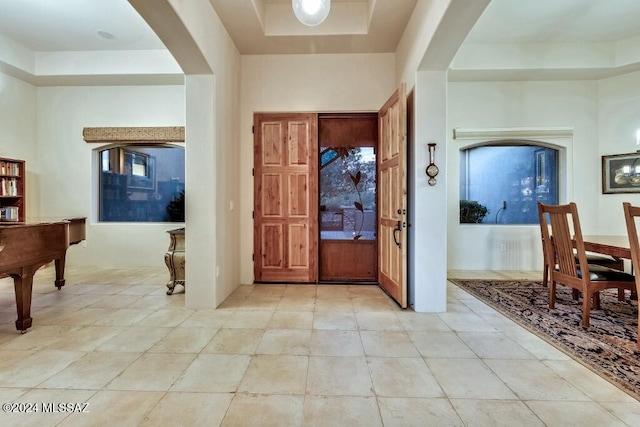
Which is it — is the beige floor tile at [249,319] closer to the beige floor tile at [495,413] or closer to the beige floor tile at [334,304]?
the beige floor tile at [334,304]

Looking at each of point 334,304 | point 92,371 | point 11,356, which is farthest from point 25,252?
point 334,304

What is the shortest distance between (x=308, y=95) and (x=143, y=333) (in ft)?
11.1

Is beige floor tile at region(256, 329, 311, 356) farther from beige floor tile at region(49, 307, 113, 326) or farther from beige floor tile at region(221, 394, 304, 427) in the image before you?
beige floor tile at region(49, 307, 113, 326)

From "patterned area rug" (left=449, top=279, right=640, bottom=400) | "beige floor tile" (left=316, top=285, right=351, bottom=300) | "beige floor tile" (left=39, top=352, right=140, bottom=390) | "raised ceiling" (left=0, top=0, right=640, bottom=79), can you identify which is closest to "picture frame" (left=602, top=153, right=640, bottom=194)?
"raised ceiling" (left=0, top=0, right=640, bottom=79)

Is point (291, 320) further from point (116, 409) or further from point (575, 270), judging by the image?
point (575, 270)

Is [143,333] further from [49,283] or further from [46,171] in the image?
[46,171]

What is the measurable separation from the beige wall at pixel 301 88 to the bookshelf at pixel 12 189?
3687 mm

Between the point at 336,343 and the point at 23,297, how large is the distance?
275 cm

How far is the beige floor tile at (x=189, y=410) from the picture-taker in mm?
1524

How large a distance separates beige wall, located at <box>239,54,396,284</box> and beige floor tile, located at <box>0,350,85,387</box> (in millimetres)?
2141

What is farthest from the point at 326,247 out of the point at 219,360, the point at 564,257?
the point at 564,257

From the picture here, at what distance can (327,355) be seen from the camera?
2205 millimetres

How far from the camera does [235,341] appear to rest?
7.97 feet

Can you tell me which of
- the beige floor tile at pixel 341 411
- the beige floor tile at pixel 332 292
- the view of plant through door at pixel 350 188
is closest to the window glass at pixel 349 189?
the view of plant through door at pixel 350 188
